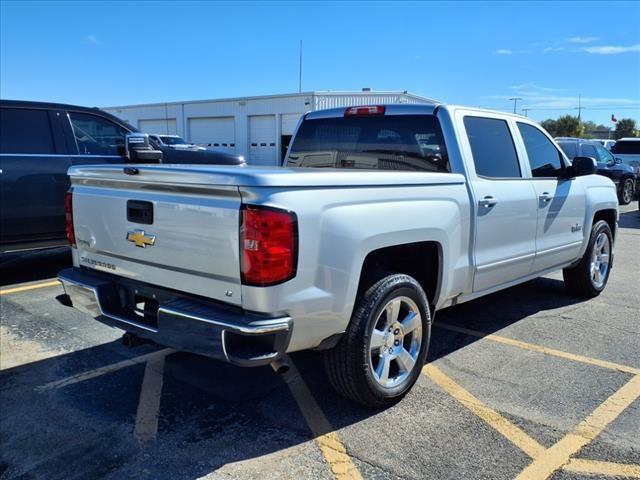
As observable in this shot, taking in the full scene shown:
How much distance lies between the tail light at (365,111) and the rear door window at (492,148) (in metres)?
0.70

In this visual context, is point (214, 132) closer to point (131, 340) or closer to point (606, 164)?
point (606, 164)

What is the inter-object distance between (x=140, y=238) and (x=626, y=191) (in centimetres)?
1790

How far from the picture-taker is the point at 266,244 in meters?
2.66

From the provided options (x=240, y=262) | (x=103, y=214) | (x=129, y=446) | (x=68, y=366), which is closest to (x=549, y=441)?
(x=240, y=262)

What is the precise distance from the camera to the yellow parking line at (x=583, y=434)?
2855mm

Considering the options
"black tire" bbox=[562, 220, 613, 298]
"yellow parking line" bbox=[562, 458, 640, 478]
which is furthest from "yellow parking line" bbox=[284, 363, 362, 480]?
"black tire" bbox=[562, 220, 613, 298]

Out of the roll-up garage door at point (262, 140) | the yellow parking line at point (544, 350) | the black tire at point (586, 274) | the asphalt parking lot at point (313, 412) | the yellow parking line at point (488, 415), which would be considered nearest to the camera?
the asphalt parking lot at point (313, 412)

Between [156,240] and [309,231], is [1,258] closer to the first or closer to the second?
[156,240]

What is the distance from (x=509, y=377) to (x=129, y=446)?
2.62 meters

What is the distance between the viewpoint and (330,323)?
301cm

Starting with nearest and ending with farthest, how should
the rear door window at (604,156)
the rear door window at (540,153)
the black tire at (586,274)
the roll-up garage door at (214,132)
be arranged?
the rear door window at (540,153) → the black tire at (586,274) → the rear door window at (604,156) → the roll-up garage door at (214,132)

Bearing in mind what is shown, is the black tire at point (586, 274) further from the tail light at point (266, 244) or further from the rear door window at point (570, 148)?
the rear door window at point (570, 148)

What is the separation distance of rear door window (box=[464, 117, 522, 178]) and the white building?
999 inches

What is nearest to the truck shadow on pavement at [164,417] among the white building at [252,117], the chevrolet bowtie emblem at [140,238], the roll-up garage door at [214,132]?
the chevrolet bowtie emblem at [140,238]
